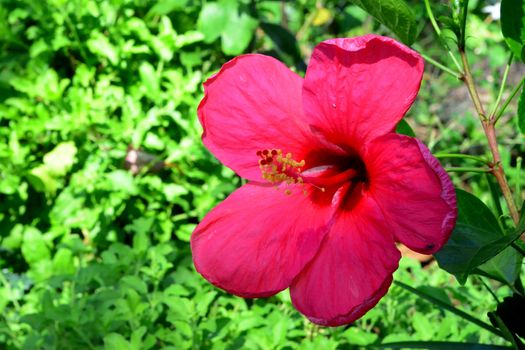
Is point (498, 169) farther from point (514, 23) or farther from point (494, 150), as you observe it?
point (514, 23)

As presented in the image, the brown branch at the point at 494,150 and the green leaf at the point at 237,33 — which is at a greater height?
the brown branch at the point at 494,150

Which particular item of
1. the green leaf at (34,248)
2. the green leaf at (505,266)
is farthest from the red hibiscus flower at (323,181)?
the green leaf at (34,248)

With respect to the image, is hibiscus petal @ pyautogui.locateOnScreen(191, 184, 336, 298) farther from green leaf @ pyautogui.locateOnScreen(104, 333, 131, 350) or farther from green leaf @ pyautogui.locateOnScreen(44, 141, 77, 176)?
green leaf @ pyautogui.locateOnScreen(44, 141, 77, 176)

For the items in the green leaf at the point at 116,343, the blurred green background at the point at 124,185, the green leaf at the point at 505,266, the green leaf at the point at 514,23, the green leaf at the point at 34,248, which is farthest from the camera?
the green leaf at the point at 34,248

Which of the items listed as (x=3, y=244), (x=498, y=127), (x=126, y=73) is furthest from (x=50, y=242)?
(x=498, y=127)

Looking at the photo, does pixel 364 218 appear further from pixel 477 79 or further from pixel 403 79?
pixel 477 79

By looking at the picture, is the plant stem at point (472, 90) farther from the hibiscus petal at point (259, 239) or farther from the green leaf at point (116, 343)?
the green leaf at point (116, 343)
